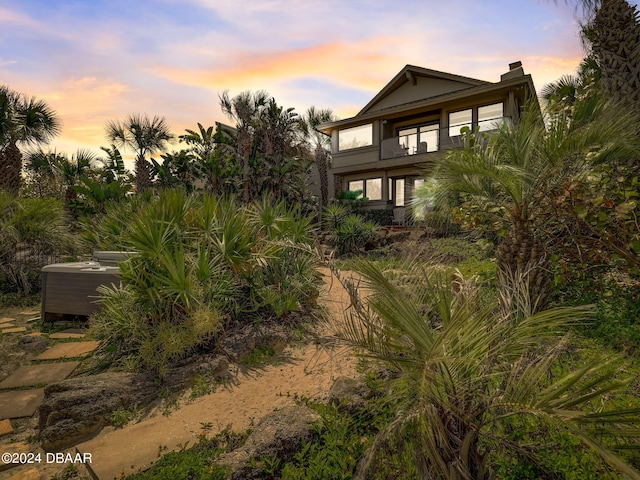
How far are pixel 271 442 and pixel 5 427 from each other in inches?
126

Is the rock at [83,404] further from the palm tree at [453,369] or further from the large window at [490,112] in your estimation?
the large window at [490,112]

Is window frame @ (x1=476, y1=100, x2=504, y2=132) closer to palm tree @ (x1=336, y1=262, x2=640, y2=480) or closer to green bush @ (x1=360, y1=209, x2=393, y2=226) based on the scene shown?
green bush @ (x1=360, y1=209, x2=393, y2=226)

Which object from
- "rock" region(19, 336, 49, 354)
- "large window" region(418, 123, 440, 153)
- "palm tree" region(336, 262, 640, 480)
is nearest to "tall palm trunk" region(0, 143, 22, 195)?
"rock" region(19, 336, 49, 354)

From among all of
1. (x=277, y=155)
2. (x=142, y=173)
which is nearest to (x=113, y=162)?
(x=142, y=173)

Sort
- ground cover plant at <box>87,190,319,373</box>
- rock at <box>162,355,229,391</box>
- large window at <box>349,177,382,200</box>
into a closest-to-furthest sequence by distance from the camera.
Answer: rock at <box>162,355,229,391</box>
ground cover plant at <box>87,190,319,373</box>
large window at <box>349,177,382,200</box>

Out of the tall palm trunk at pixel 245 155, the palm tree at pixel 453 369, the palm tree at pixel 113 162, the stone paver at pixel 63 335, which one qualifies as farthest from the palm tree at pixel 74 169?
the palm tree at pixel 453 369

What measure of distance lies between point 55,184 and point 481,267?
Result: 2433 centimetres

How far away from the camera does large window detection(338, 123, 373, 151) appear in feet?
73.1

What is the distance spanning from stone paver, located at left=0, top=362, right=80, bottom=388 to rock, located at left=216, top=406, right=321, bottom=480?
11.8 ft

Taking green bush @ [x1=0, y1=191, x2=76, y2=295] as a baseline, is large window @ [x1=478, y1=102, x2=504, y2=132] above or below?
above

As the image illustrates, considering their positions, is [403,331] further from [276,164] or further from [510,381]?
[276,164]

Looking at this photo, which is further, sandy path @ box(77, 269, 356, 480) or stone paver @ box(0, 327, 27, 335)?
stone paver @ box(0, 327, 27, 335)

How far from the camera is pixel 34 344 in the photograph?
623cm

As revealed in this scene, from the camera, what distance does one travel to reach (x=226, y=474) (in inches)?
114
